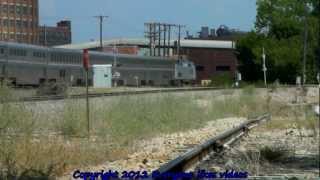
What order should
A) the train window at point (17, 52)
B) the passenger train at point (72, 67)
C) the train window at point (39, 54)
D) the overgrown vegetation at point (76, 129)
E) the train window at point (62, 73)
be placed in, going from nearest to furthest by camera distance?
the overgrown vegetation at point (76, 129) < the passenger train at point (72, 67) < the train window at point (17, 52) < the train window at point (39, 54) < the train window at point (62, 73)

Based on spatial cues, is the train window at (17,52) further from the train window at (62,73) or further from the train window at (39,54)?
the train window at (62,73)

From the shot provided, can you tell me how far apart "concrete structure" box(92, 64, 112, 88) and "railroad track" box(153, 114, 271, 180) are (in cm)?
4977

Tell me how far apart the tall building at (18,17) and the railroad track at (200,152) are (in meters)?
4.70

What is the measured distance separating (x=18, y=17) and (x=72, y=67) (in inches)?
1943

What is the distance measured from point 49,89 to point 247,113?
14.8 m

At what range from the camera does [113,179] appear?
10.6 m

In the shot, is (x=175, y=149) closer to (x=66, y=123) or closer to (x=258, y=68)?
(x=66, y=123)

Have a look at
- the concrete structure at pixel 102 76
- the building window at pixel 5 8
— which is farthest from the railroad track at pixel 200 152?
the concrete structure at pixel 102 76

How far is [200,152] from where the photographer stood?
14.5 m

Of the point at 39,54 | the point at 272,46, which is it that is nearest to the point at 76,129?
the point at 39,54

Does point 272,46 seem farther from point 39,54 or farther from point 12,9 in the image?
point 12,9

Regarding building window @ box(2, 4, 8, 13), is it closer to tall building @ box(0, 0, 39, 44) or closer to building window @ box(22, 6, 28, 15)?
tall building @ box(0, 0, 39, 44)

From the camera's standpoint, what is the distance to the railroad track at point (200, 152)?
37.8ft

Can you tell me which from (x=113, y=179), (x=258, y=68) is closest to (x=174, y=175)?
(x=113, y=179)
